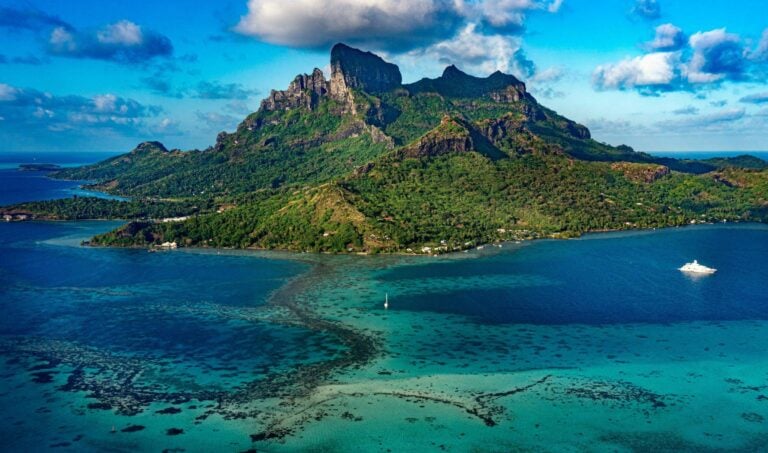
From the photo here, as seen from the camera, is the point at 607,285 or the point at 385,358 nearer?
the point at 385,358

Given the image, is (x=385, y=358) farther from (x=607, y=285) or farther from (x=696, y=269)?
(x=696, y=269)

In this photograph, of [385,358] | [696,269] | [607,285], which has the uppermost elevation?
[696,269]

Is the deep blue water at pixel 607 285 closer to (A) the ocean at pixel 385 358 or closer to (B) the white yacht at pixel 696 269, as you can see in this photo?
(A) the ocean at pixel 385 358

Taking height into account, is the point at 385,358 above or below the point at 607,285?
below

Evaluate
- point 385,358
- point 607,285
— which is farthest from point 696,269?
point 385,358

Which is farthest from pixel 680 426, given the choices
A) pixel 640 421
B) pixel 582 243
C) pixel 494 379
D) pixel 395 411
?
pixel 582 243

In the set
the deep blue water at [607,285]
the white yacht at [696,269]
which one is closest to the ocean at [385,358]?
the deep blue water at [607,285]

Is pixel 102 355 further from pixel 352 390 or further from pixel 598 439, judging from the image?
pixel 598 439

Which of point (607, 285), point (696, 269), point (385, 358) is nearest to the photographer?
point (385, 358)

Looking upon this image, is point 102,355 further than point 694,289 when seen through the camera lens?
No
